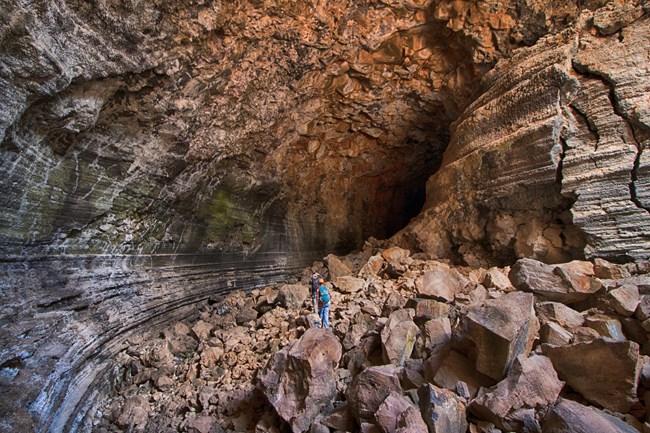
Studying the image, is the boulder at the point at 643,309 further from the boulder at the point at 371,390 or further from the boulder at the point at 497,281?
the boulder at the point at 371,390

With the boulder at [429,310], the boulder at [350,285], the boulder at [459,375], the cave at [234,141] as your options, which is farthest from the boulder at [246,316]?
the boulder at [459,375]

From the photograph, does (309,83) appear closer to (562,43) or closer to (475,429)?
(562,43)

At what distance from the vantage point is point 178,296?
6.14 m

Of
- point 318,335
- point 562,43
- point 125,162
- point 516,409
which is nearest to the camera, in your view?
point 516,409

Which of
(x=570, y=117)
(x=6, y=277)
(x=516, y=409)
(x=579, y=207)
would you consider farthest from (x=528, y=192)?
(x=6, y=277)

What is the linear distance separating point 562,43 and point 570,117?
1323 millimetres

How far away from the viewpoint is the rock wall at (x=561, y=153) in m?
4.17

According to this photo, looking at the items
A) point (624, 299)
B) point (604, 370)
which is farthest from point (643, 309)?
point (604, 370)

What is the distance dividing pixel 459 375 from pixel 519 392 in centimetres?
52

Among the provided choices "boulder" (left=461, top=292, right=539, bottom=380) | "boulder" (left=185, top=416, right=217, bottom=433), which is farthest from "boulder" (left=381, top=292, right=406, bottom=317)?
"boulder" (left=185, top=416, right=217, bottom=433)

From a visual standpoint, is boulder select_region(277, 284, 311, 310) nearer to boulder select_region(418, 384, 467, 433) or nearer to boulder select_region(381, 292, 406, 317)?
boulder select_region(381, 292, 406, 317)

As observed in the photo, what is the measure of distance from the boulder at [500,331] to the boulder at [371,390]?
71cm

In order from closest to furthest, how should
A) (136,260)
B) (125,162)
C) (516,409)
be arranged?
(516,409), (125,162), (136,260)

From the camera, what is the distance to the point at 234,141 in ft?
19.9
